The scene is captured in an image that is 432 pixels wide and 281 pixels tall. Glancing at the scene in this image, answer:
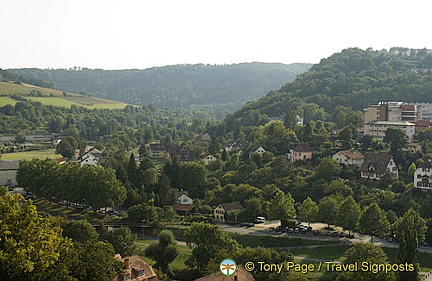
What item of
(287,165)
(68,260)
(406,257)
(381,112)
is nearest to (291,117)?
(381,112)

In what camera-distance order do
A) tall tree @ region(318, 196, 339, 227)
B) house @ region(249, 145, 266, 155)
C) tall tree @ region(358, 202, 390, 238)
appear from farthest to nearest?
1. house @ region(249, 145, 266, 155)
2. tall tree @ region(318, 196, 339, 227)
3. tall tree @ region(358, 202, 390, 238)

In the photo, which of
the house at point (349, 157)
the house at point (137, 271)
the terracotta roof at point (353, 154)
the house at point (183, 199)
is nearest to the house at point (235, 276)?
the house at point (137, 271)

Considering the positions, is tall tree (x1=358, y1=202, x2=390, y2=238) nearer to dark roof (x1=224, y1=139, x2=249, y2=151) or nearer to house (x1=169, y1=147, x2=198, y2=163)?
dark roof (x1=224, y1=139, x2=249, y2=151)

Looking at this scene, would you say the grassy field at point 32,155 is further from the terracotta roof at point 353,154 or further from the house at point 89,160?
the terracotta roof at point 353,154

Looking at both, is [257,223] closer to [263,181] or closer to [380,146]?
[263,181]

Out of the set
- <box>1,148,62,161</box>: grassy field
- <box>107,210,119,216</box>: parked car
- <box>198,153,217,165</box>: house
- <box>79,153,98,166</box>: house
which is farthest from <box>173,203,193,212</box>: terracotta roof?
<box>1,148,62,161</box>: grassy field

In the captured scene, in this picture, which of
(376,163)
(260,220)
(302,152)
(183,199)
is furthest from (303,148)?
(183,199)
